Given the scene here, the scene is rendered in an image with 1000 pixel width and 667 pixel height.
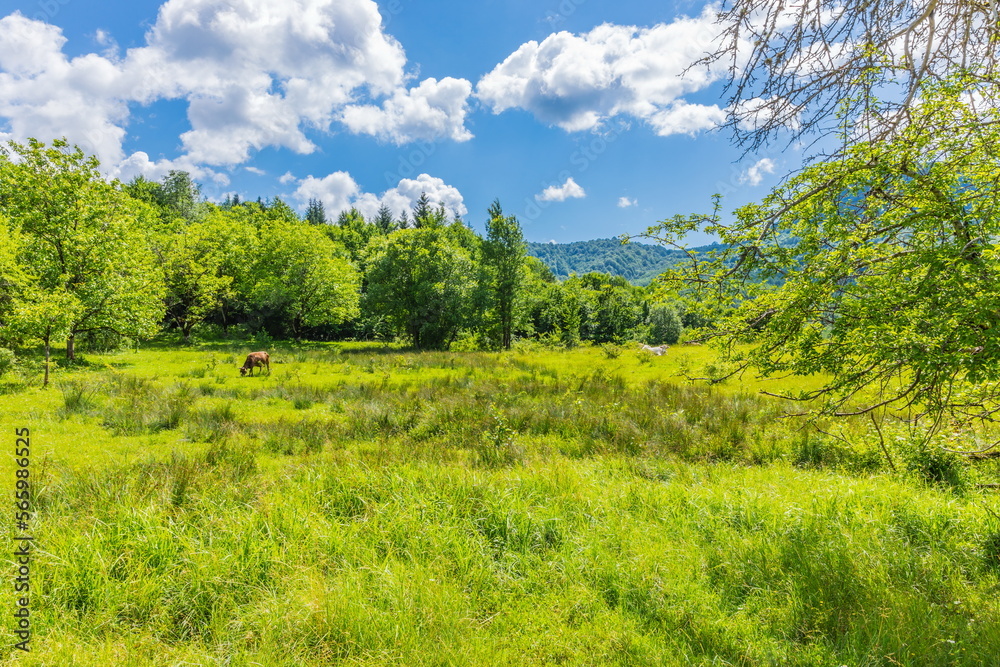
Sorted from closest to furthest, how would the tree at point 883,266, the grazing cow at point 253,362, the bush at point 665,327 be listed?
1. the tree at point 883,266
2. the grazing cow at point 253,362
3. the bush at point 665,327

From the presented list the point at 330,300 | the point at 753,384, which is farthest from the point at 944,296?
the point at 330,300

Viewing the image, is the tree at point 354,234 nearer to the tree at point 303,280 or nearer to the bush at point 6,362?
the tree at point 303,280

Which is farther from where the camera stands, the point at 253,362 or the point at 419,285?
the point at 419,285

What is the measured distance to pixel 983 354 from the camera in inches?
106

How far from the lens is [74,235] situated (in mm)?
17328

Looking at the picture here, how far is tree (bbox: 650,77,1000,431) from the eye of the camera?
2.71 metres

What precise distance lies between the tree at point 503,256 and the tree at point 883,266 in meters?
29.3

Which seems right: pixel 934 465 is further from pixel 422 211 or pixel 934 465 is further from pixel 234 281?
pixel 422 211

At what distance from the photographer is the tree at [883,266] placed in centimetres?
271

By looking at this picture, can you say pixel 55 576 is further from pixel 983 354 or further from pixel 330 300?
pixel 330 300

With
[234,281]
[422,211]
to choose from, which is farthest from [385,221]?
[234,281]

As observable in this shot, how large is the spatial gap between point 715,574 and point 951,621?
1564 millimetres

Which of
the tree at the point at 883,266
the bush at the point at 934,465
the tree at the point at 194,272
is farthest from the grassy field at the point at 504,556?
the tree at the point at 194,272

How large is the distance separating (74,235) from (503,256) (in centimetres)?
2489
